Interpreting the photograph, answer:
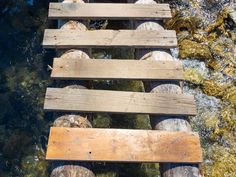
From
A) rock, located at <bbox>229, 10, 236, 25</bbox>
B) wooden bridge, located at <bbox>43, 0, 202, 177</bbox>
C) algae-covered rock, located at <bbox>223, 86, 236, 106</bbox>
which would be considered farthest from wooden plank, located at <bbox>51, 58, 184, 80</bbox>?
rock, located at <bbox>229, 10, 236, 25</bbox>

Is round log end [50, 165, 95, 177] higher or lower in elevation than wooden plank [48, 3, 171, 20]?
lower

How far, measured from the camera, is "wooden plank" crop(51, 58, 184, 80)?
10.9ft

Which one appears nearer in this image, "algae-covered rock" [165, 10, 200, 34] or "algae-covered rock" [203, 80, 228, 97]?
"algae-covered rock" [203, 80, 228, 97]

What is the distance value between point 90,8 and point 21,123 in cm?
151

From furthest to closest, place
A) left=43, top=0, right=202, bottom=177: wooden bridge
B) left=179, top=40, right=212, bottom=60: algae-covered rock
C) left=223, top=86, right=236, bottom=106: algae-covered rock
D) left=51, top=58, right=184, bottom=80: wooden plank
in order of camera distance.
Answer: left=179, top=40, right=212, bottom=60: algae-covered rock → left=223, top=86, right=236, bottom=106: algae-covered rock → left=51, top=58, right=184, bottom=80: wooden plank → left=43, top=0, right=202, bottom=177: wooden bridge

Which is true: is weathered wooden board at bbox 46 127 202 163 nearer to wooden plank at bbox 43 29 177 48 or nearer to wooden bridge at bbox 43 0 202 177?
wooden bridge at bbox 43 0 202 177

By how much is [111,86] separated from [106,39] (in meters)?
0.64

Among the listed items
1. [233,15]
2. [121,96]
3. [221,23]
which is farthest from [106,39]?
[233,15]

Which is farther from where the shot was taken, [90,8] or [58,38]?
[90,8]

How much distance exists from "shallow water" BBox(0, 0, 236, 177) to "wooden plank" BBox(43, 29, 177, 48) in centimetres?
59

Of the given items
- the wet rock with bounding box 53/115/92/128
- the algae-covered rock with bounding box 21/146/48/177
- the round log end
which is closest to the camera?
the round log end

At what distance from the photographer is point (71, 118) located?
10.0ft

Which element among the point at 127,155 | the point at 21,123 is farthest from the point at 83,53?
the point at 127,155

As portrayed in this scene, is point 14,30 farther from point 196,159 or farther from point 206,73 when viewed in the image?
point 196,159
